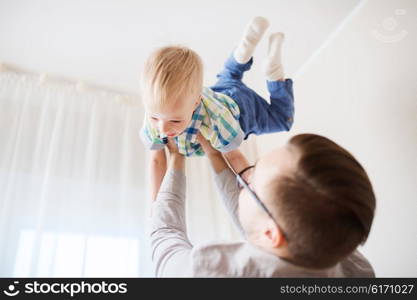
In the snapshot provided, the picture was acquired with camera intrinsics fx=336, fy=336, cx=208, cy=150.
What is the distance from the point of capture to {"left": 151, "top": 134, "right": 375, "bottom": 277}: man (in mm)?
586

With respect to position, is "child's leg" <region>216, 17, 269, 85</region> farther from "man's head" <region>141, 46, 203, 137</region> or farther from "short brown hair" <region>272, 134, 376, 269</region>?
"short brown hair" <region>272, 134, 376, 269</region>

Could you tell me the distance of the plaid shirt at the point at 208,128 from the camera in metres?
1.09

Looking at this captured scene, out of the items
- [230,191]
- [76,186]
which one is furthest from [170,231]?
[76,186]

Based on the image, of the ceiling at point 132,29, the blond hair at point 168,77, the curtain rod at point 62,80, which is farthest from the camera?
the curtain rod at point 62,80

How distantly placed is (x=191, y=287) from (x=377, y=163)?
1.06 m

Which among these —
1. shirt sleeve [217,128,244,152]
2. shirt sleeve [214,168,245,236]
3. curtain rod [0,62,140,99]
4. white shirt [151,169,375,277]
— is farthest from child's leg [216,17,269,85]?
curtain rod [0,62,140,99]

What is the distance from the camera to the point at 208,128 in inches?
44.8

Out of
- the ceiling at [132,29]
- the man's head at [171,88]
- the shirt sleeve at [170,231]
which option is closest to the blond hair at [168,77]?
the man's head at [171,88]

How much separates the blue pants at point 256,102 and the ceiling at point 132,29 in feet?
1.62

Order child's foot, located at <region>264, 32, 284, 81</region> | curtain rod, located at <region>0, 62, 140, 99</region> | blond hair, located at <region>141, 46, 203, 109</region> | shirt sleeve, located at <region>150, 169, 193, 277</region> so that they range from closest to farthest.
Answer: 1. shirt sleeve, located at <region>150, 169, 193, 277</region>
2. blond hair, located at <region>141, 46, 203, 109</region>
3. child's foot, located at <region>264, 32, 284, 81</region>
4. curtain rod, located at <region>0, 62, 140, 99</region>

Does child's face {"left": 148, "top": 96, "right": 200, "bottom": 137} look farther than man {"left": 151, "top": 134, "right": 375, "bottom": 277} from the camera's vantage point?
Yes

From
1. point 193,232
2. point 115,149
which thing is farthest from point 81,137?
point 193,232

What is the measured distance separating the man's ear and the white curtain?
124 centimetres

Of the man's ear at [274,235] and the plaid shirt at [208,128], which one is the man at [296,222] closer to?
the man's ear at [274,235]
